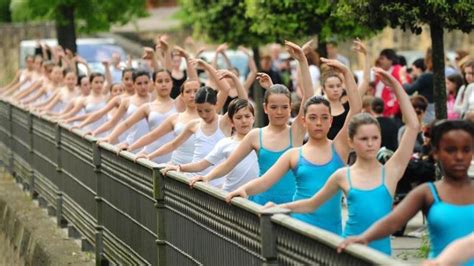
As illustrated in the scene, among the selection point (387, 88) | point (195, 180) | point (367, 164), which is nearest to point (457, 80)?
point (387, 88)

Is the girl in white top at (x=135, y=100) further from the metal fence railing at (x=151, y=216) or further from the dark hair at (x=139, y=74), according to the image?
the metal fence railing at (x=151, y=216)

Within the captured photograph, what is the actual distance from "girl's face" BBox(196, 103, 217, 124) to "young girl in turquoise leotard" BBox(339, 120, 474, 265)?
5422 millimetres

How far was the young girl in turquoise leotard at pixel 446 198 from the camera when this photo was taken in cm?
751

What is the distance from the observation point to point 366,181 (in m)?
9.15

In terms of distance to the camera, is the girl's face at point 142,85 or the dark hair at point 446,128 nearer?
the dark hair at point 446,128

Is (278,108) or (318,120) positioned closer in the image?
(318,120)

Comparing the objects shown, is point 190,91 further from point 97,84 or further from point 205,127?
point 97,84

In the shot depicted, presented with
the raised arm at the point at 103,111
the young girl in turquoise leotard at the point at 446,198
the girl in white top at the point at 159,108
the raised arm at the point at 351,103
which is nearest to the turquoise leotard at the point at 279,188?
the raised arm at the point at 351,103

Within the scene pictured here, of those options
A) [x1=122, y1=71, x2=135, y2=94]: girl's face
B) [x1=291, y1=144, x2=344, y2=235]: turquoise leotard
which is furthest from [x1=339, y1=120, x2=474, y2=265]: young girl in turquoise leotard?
[x1=122, y1=71, x2=135, y2=94]: girl's face

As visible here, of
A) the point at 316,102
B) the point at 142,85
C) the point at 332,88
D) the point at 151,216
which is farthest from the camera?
the point at 142,85

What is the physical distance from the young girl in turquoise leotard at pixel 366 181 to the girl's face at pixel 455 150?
1.49 metres

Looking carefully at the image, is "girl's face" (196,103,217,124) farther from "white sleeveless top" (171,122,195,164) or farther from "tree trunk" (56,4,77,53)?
"tree trunk" (56,4,77,53)

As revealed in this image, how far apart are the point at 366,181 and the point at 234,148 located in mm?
2964

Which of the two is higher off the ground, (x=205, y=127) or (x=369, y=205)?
(x=369, y=205)
